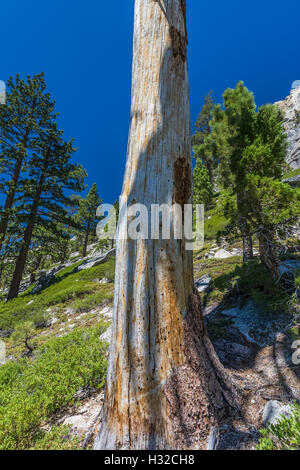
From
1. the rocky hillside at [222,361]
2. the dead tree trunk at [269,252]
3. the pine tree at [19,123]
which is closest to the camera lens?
the rocky hillside at [222,361]

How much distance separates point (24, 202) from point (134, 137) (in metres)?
14.6

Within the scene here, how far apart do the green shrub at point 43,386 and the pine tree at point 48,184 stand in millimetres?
11947

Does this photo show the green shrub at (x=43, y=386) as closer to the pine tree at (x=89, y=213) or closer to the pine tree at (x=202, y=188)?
the pine tree at (x=202, y=188)

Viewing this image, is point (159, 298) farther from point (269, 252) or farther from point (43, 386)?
point (269, 252)

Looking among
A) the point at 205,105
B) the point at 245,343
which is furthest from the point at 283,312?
the point at 205,105

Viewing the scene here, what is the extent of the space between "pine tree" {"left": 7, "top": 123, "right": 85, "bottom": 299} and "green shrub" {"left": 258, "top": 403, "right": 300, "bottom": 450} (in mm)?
14926

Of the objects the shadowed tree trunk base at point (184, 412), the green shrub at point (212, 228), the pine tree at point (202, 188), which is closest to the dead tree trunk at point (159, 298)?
the shadowed tree trunk base at point (184, 412)

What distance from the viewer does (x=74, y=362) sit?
3.04m

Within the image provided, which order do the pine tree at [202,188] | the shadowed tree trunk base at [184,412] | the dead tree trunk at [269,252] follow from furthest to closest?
the pine tree at [202,188]
the dead tree trunk at [269,252]
the shadowed tree trunk base at [184,412]

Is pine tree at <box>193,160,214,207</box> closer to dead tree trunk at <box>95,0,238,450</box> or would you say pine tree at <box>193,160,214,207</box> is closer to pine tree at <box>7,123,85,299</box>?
pine tree at <box>7,123,85,299</box>

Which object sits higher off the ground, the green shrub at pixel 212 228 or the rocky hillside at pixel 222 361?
the green shrub at pixel 212 228

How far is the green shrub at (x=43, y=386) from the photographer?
80.5 inches

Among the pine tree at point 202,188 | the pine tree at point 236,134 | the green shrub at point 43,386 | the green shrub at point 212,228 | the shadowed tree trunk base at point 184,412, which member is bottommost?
the green shrub at point 43,386
